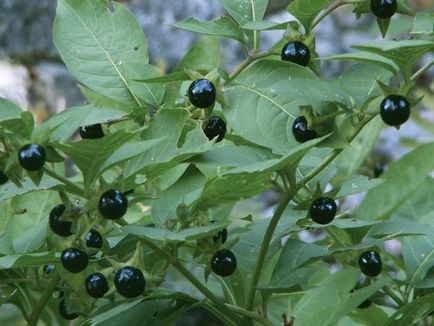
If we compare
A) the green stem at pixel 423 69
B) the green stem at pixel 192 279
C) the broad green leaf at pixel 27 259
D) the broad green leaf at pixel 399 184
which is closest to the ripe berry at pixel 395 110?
the green stem at pixel 423 69

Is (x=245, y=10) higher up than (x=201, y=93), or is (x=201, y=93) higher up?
(x=245, y=10)

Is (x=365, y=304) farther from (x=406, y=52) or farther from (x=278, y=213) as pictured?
(x=406, y=52)

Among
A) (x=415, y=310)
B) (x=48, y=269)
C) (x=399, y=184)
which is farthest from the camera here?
(x=399, y=184)

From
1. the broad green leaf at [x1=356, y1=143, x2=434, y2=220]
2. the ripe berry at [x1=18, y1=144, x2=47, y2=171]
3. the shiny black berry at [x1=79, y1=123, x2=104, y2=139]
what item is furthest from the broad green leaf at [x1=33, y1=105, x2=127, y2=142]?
the broad green leaf at [x1=356, y1=143, x2=434, y2=220]

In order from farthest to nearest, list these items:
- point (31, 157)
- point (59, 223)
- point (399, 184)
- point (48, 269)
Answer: point (399, 184), point (48, 269), point (59, 223), point (31, 157)

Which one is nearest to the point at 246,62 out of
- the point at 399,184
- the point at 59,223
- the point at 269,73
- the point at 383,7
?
the point at 269,73

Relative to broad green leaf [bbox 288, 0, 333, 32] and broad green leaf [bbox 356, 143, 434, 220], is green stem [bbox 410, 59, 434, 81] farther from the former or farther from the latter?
broad green leaf [bbox 356, 143, 434, 220]

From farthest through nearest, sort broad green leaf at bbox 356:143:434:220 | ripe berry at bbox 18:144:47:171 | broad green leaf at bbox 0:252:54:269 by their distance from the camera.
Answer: broad green leaf at bbox 356:143:434:220 < broad green leaf at bbox 0:252:54:269 < ripe berry at bbox 18:144:47:171
